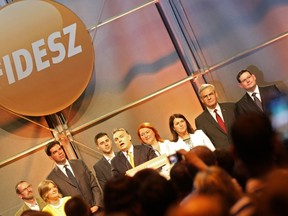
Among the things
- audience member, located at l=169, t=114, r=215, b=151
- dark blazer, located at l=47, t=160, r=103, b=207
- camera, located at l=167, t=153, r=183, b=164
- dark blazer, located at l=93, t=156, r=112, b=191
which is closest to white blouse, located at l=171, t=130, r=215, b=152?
audience member, located at l=169, t=114, r=215, b=151

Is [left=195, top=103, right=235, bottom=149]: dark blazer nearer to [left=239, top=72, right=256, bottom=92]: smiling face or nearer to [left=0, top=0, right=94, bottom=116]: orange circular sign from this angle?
[left=239, top=72, right=256, bottom=92]: smiling face

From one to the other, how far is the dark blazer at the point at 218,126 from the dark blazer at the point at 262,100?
82mm

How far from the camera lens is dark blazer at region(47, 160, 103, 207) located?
5355mm

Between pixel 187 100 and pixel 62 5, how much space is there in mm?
1784

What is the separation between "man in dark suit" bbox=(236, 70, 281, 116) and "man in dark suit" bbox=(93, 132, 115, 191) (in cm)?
132

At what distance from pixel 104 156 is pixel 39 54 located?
4.45 feet

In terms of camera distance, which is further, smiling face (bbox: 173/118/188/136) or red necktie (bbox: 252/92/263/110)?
red necktie (bbox: 252/92/263/110)

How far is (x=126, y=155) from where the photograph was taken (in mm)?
5281

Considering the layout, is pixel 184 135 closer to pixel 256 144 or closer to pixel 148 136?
pixel 148 136

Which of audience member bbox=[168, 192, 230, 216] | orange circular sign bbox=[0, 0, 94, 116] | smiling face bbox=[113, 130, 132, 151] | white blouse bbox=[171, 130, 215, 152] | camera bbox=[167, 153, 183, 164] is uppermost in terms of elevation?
orange circular sign bbox=[0, 0, 94, 116]

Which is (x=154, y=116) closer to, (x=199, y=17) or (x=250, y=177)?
(x=199, y=17)

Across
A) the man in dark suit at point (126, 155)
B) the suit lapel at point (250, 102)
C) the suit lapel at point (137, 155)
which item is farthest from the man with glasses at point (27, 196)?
the suit lapel at point (250, 102)

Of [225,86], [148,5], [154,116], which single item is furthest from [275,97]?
[148,5]

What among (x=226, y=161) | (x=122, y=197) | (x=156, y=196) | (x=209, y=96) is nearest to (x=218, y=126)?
(x=209, y=96)
